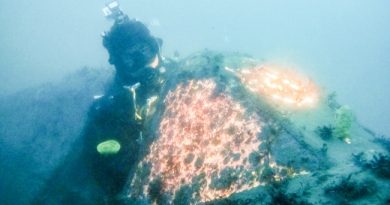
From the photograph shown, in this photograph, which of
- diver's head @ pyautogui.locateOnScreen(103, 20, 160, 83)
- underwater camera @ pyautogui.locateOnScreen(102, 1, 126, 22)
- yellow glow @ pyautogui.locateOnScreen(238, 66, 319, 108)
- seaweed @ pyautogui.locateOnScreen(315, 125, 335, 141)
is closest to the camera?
seaweed @ pyautogui.locateOnScreen(315, 125, 335, 141)

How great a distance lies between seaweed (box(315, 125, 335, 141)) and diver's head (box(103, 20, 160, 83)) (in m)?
4.31

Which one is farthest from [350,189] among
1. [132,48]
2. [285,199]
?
[132,48]

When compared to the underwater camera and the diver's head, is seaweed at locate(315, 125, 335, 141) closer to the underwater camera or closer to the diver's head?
the diver's head

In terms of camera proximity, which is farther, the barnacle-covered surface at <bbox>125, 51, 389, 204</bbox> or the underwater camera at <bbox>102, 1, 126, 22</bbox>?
the underwater camera at <bbox>102, 1, 126, 22</bbox>

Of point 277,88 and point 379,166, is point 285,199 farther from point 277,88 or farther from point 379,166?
point 277,88

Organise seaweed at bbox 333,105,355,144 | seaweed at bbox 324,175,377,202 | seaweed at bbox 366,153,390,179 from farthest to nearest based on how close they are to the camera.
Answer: seaweed at bbox 333,105,355,144 < seaweed at bbox 366,153,390,179 < seaweed at bbox 324,175,377,202

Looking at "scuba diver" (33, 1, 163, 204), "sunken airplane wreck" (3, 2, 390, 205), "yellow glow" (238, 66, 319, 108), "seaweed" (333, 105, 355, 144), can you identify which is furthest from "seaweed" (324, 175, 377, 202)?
"scuba diver" (33, 1, 163, 204)

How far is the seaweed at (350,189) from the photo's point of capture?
2900mm

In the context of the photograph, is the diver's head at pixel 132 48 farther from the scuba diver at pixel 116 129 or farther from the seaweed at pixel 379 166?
the seaweed at pixel 379 166

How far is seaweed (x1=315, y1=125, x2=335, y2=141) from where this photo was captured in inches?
179

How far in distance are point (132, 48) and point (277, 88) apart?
152 inches

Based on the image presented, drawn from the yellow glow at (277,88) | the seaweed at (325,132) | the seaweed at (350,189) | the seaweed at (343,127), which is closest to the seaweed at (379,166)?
the seaweed at (350,189)

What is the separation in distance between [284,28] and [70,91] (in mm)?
100699

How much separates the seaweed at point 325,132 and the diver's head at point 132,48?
4310 mm
